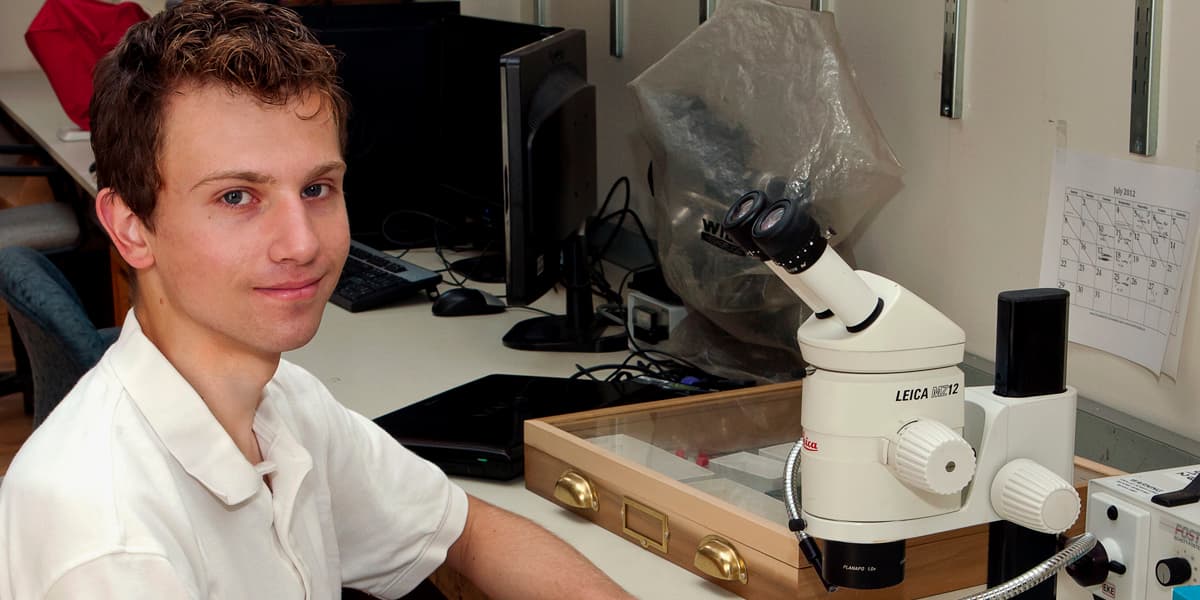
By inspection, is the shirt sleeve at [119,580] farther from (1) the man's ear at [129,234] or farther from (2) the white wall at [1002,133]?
(2) the white wall at [1002,133]

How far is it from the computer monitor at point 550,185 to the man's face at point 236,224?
83cm

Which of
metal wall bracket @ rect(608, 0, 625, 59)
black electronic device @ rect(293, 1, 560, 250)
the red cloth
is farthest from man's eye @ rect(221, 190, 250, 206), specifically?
the red cloth

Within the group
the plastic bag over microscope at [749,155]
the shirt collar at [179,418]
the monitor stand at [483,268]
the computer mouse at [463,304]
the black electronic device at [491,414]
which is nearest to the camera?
the shirt collar at [179,418]

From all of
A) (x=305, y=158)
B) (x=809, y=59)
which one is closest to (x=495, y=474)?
(x=305, y=158)

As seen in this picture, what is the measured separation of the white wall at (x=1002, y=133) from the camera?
4.50 feet

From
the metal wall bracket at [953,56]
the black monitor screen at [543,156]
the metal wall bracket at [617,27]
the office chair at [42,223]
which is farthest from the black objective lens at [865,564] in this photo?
the office chair at [42,223]

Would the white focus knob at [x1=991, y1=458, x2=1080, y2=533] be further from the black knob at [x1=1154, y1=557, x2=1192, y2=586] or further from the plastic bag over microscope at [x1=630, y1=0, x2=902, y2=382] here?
the plastic bag over microscope at [x1=630, y1=0, x2=902, y2=382]

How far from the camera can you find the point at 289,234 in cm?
102

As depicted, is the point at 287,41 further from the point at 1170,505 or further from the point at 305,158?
the point at 1170,505

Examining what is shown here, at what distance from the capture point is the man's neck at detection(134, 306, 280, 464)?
104 centimetres

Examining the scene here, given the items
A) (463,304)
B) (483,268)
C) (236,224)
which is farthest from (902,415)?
(483,268)

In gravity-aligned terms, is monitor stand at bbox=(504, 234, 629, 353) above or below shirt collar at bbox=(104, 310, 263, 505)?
below

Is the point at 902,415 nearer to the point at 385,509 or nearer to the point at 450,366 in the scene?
the point at 385,509

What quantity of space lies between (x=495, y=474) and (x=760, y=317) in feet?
1.56
